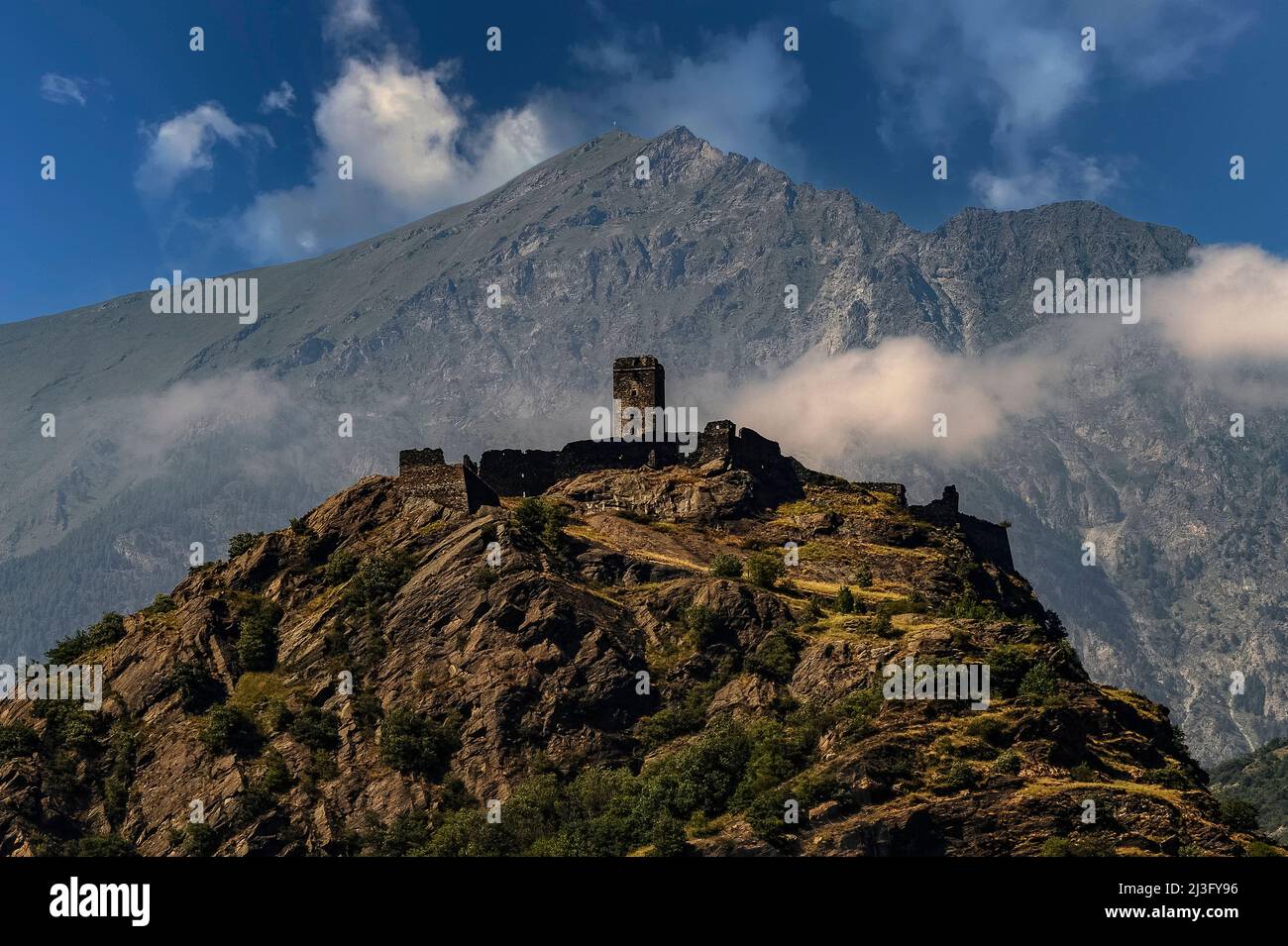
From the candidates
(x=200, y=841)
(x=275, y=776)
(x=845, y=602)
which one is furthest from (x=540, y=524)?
(x=200, y=841)

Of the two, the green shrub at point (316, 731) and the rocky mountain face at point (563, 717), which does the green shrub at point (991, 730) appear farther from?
the green shrub at point (316, 731)

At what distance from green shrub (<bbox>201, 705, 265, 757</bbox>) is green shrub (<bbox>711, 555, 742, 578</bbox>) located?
35.0m

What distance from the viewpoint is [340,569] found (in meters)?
126

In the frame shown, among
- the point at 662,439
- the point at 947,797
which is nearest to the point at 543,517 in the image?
the point at 662,439

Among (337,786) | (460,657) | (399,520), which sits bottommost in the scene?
(337,786)

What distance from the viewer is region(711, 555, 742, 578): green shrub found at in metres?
126

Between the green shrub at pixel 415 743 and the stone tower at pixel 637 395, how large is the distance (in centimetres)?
4781

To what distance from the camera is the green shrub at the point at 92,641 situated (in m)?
128

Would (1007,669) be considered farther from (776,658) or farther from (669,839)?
(669,839)

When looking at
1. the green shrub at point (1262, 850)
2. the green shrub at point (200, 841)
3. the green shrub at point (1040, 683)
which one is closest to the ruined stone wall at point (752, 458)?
the green shrub at point (1040, 683)
